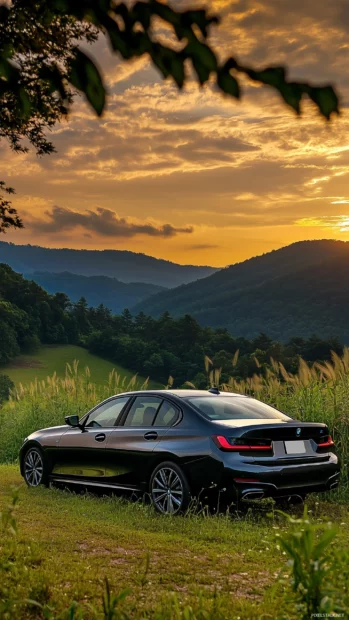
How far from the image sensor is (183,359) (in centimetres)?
7538

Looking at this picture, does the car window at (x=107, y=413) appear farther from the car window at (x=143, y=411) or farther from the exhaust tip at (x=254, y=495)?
the exhaust tip at (x=254, y=495)

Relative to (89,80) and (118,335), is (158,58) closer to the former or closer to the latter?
(89,80)

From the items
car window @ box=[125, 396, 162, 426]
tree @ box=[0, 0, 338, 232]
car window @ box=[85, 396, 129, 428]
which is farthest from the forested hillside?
tree @ box=[0, 0, 338, 232]

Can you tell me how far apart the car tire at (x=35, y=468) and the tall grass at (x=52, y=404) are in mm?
4739

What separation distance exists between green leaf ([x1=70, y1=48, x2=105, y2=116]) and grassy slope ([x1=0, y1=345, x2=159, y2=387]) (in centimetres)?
7864

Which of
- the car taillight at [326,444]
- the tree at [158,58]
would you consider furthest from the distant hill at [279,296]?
the tree at [158,58]

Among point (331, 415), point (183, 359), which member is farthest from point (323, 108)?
point (183, 359)

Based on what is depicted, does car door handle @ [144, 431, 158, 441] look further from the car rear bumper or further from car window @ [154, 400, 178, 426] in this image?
the car rear bumper

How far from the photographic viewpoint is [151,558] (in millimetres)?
6992

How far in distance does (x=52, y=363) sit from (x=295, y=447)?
88194 millimetres

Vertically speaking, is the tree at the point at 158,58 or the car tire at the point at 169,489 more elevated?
the tree at the point at 158,58

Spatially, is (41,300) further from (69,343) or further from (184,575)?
(184,575)

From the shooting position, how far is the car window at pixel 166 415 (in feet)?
33.1

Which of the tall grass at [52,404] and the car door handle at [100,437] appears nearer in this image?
the car door handle at [100,437]
